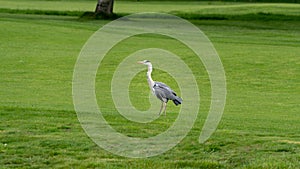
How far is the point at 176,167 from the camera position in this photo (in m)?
9.28

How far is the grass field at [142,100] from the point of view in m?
9.73

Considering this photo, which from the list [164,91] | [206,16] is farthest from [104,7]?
[164,91]

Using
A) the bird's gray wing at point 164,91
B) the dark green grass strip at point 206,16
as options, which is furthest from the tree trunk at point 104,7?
the bird's gray wing at point 164,91

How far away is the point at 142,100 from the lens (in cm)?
1566

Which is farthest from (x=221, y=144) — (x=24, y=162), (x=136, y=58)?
(x=136, y=58)

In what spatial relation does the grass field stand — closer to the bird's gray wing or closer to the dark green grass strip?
the bird's gray wing

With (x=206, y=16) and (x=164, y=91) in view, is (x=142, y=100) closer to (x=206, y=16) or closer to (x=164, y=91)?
(x=164, y=91)

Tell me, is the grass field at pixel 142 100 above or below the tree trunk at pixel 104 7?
above

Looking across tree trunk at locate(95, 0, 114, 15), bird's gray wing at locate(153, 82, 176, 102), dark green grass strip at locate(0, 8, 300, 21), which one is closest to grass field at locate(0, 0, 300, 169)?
bird's gray wing at locate(153, 82, 176, 102)

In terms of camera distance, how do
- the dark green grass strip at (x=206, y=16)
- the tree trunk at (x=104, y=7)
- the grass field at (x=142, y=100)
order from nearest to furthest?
the grass field at (x=142, y=100), the tree trunk at (x=104, y=7), the dark green grass strip at (x=206, y=16)

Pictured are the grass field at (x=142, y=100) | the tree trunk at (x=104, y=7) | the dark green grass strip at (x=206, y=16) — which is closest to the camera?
the grass field at (x=142, y=100)

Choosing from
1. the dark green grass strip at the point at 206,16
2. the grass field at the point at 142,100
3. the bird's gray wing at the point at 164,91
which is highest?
the bird's gray wing at the point at 164,91

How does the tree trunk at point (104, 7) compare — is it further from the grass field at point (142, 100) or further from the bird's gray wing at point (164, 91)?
the bird's gray wing at point (164, 91)

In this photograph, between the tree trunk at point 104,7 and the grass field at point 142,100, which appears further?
the tree trunk at point 104,7
